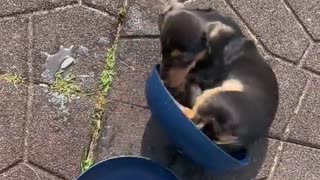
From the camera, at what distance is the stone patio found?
203 centimetres

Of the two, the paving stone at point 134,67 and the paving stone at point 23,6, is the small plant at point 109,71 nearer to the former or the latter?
the paving stone at point 134,67

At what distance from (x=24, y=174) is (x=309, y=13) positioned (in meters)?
1.06

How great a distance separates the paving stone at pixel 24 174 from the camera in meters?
2.00

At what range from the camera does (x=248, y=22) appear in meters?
2.19

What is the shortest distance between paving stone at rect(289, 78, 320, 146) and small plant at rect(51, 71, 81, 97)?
27.1 inches

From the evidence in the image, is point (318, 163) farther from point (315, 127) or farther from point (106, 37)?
point (106, 37)

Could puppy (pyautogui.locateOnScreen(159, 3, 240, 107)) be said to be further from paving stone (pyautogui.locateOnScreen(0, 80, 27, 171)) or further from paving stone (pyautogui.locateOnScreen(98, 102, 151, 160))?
paving stone (pyautogui.locateOnScreen(0, 80, 27, 171))

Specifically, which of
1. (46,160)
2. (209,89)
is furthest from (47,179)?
(209,89)

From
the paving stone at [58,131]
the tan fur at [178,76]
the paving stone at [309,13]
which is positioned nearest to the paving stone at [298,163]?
the paving stone at [309,13]

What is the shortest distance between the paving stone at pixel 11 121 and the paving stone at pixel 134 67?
276 millimetres

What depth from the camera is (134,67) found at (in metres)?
2.12

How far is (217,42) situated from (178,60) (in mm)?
111

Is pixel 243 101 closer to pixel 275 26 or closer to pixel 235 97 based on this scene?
pixel 235 97

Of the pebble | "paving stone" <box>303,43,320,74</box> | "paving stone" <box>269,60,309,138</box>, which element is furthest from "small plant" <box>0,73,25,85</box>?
"paving stone" <box>303,43,320,74</box>
